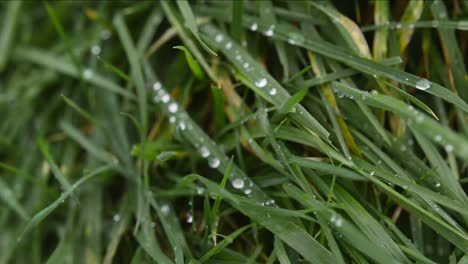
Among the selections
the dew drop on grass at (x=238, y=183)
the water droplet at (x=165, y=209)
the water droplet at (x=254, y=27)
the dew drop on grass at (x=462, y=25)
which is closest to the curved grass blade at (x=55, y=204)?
the water droplet at (x=165, y=209)

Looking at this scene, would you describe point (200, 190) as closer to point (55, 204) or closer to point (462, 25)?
point (55, 204)

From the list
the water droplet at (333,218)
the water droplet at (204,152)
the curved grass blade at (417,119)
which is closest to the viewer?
the curved grass blade at (417,119)

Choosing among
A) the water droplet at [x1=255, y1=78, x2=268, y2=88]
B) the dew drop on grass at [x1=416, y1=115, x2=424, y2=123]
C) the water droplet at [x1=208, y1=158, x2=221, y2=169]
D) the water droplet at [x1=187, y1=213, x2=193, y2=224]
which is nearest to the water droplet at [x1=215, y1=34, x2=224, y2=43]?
the water droplet at [x1=255, y1=78, x2=268, y2=88]

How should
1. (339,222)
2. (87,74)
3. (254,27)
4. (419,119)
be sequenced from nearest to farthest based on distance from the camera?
(419,119)
(339,222)
(254,27)
(87,74)

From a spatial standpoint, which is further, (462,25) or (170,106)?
(170,106)

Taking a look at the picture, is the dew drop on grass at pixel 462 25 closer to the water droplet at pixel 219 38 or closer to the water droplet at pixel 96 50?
the water droplet at pixel 219 38

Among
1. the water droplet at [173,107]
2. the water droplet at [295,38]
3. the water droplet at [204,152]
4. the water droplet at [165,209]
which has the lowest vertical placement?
the water droplet at [165,209]

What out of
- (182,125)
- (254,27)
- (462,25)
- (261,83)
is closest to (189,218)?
(182,125)
